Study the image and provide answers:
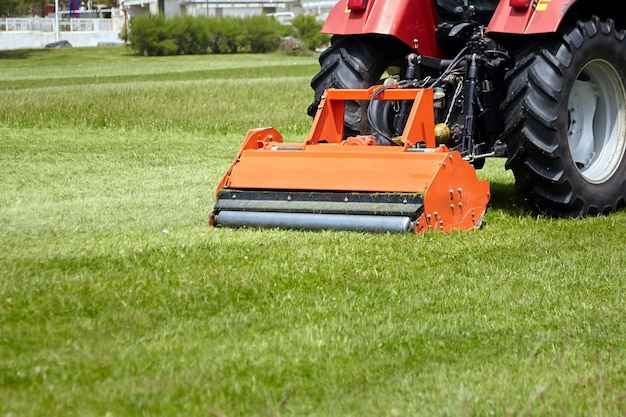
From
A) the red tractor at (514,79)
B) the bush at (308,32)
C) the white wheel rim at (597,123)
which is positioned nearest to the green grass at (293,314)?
the red tractor at (514,79)

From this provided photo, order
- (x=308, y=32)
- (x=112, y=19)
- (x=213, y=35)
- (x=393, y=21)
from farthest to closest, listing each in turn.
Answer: (x=112, y=19) → (x=308, y=32) → (x=213, y=35) → (x=393, y=21)

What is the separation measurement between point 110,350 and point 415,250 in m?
2.30

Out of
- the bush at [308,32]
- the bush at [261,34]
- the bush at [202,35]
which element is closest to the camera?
the bush at [202,35]

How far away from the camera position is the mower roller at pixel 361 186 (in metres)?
6.37

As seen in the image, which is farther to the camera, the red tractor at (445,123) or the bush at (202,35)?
the bush at (202,35)

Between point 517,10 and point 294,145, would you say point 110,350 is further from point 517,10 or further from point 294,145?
point 517,10

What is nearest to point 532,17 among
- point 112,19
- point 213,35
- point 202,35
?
point 202,35

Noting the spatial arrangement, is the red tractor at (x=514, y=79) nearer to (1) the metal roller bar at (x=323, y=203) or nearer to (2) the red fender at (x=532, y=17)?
(2) the red fender at (x=532, y=17)

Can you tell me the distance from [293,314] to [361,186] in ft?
6.26

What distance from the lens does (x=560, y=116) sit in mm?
6992

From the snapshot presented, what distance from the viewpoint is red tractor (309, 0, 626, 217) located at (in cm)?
698

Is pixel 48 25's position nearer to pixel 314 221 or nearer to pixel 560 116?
pixel 560 116

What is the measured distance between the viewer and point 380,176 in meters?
6.49

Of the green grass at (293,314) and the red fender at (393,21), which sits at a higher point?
the red fender at (393,21)
